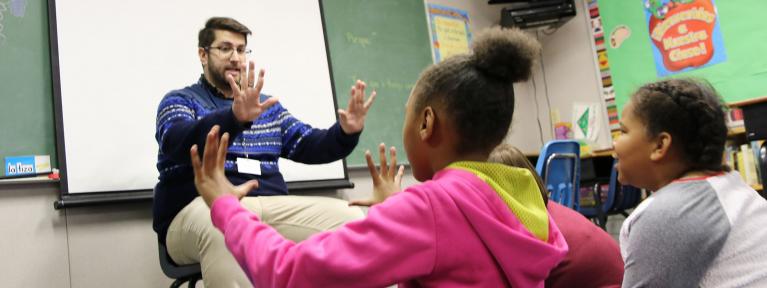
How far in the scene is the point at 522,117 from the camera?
5059 mm

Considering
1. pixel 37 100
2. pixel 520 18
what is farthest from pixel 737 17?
pixel 37 100

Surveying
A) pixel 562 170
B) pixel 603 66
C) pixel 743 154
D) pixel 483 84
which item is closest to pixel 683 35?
pixel 603 66

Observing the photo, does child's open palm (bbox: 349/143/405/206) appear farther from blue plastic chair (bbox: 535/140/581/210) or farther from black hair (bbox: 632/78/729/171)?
blue plastic chair (bbox: 535/140/581/210)

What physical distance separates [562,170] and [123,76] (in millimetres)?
2220

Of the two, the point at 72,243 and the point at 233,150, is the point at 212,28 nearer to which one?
the point at 233,150

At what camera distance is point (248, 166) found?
208 centimetres

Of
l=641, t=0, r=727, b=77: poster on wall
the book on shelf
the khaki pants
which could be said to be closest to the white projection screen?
the khaki pants

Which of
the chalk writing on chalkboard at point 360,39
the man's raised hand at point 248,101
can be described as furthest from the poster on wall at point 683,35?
the man's raised hand at point 248,101

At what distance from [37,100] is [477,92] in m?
1.96

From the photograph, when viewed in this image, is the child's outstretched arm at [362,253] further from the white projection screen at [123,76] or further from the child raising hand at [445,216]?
the white projection screen at [123,76]

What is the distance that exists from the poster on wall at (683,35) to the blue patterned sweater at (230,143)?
3253 mm

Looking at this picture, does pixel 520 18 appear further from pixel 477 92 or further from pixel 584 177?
pixel 477 92

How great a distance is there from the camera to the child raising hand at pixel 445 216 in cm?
83

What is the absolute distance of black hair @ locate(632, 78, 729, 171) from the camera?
1.24m
